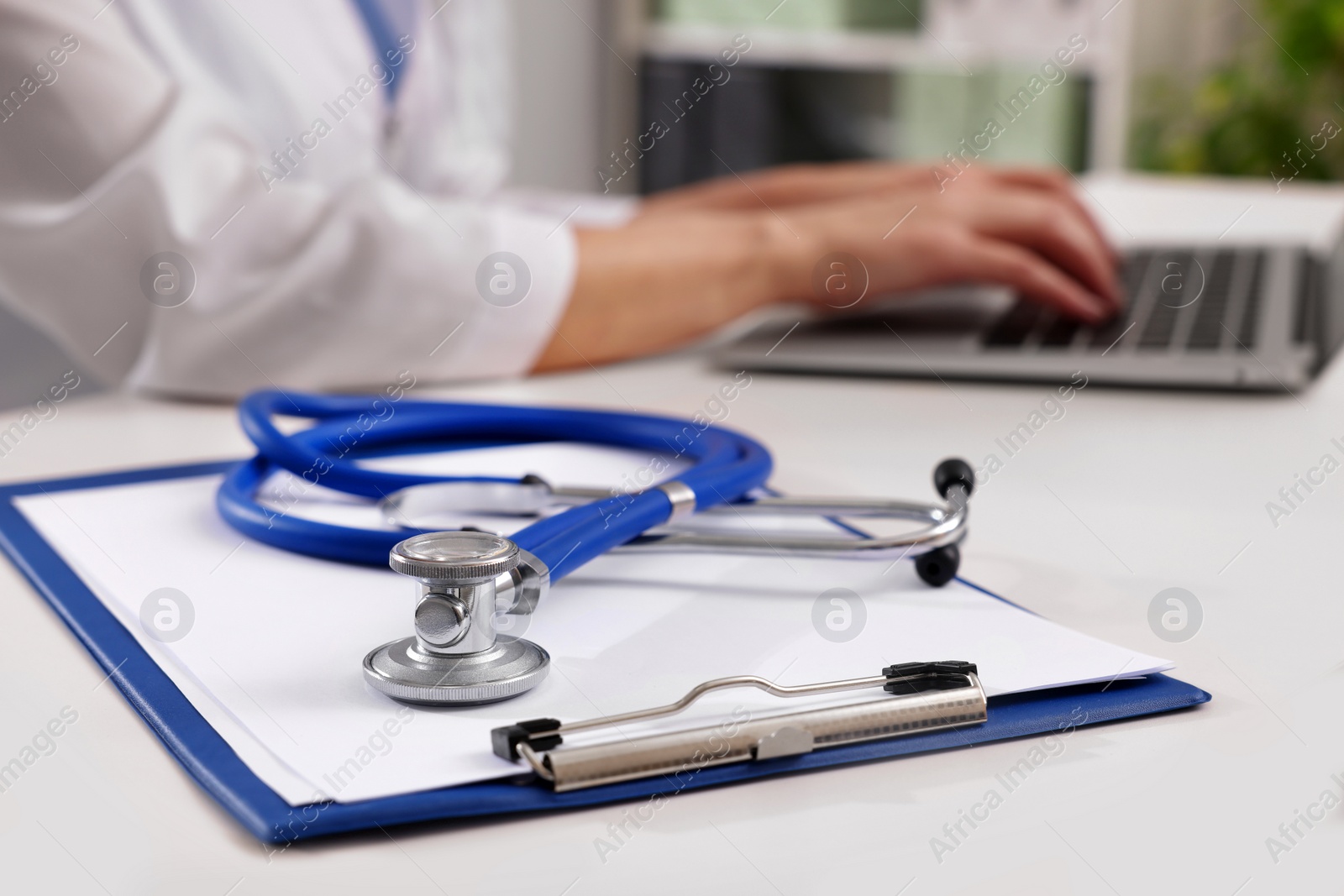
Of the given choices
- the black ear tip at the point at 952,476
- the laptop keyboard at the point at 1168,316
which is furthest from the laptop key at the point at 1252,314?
the black ear tip at the point at 952,476

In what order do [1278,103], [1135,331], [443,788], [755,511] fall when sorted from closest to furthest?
1. [443,788]
2. [755,511]
3. [1135,331]
4. [1278,103]

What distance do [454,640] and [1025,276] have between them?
0.70 metres

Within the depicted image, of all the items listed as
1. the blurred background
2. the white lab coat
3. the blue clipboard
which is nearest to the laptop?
the white lab coat

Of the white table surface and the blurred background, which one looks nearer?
the white table surface

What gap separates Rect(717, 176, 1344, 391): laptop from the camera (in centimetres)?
82

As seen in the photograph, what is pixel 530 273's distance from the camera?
0.87m

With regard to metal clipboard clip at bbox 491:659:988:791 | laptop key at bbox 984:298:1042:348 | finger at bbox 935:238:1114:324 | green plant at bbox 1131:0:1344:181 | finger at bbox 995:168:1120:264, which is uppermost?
metal clipboard clip at bbox 491:659:988:791

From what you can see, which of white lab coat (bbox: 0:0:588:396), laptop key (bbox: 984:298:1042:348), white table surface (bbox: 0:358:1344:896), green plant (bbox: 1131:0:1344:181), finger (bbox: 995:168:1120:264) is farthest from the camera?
green plant (bbox: 1131:0:1344:181)

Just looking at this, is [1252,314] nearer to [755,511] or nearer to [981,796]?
[755,511]

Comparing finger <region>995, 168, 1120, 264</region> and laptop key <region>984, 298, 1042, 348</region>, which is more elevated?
finger <region>995, 168, 1120, 264</region>

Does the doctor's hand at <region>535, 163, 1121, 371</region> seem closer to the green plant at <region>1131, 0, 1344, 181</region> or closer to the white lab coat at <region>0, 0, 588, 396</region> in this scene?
the white lab coat at <region>0, 0, 588, 396</region>

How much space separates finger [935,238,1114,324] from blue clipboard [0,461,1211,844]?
603mm

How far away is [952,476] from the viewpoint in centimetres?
51

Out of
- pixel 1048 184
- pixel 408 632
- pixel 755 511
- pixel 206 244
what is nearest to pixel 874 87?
pixel 1048 184
